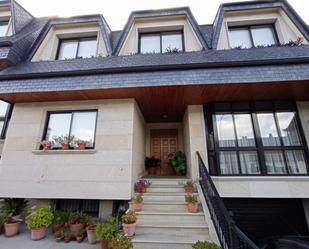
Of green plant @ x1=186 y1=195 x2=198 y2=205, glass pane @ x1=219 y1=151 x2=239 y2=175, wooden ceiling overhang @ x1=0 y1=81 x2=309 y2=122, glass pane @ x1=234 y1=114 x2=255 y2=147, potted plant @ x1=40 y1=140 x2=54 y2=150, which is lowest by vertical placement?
green plant @ x1=186 y1=195 x2=198 y2=205

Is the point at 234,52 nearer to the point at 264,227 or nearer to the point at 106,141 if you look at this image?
the point at 106,141

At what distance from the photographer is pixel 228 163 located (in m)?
5.61

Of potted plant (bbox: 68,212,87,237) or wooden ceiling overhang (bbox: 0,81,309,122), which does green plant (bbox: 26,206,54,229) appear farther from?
wooden ceiling overhang (bbox: 0,81,309,122)

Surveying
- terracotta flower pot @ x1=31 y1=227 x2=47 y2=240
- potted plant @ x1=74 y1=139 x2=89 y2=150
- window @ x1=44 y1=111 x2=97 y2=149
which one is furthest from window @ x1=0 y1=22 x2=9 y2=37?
terracotta flower pot @ x1=31 y1=227 x2=47 y2=240

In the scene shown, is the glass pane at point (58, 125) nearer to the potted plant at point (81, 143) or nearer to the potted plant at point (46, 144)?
the potted plant at point (46, 144)

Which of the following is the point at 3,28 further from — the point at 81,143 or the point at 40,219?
the point at 40,219

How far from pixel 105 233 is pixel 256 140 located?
17.5 feet

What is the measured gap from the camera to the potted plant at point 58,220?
15.0ft

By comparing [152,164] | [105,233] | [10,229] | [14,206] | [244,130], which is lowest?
[10,229]

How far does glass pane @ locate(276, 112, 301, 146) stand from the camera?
5.63 m

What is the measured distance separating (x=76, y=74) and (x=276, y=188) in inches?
283

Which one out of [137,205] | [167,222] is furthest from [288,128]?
[137,205]

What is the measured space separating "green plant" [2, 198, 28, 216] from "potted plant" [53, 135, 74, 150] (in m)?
2.14

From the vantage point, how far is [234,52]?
6.13 metres
